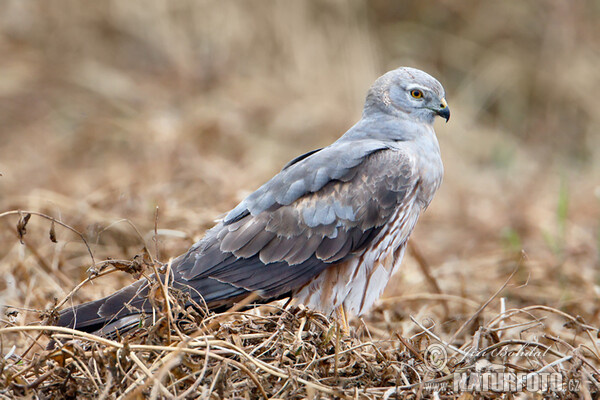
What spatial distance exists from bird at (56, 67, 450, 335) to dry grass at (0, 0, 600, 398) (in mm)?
268

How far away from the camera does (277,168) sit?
820 centimetres

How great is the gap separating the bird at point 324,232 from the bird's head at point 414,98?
280 millimetres

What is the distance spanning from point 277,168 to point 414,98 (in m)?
3.80

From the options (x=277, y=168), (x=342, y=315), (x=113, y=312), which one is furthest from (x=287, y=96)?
(x=113, y=312)

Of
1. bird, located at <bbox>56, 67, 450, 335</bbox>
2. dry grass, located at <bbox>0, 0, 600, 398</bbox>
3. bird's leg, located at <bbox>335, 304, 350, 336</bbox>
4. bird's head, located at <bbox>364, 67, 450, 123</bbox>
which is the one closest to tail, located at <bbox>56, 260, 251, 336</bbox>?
dry grass, located at <bbox>0, 0, 600, 398</bbox>

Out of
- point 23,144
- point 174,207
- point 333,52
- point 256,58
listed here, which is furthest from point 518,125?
point 23,144

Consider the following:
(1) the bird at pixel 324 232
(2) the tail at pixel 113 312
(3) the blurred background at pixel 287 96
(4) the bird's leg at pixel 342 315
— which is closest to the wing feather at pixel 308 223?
(1) the bird at pixel 324 232

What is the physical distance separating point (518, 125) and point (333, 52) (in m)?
3.03

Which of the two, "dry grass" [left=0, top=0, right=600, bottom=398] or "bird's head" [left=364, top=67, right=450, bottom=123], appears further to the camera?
"bird's head" [left=364, top=67, right=450, bottom=123]

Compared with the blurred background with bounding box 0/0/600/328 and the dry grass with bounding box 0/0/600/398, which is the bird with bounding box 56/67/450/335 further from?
the blurred background with bounding box 0/0/600/328

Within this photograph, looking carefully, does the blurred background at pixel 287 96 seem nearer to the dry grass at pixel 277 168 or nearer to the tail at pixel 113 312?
the dry grass at pixel 277 168

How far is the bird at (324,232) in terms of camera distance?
13.3ft

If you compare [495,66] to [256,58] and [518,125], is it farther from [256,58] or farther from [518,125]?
[256,58]

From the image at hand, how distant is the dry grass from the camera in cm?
313
